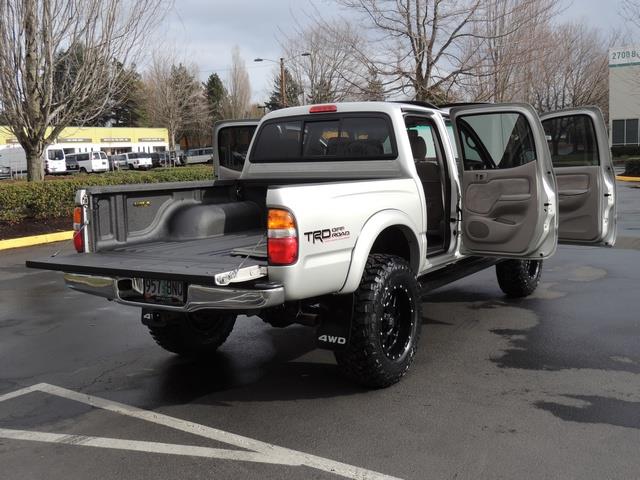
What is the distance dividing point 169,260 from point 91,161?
45.8m

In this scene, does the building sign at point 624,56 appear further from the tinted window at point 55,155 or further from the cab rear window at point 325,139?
the cab rear window at point 325,139

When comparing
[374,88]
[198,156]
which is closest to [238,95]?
[198,156]

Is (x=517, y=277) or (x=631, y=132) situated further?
(x=631, y=132)

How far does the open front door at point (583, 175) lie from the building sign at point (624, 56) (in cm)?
3714

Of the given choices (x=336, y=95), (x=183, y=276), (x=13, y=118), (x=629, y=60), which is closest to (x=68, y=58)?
(x=13, y=118)

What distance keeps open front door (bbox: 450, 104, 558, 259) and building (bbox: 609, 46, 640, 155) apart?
1409 inches

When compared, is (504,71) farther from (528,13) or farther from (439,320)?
(439,320)

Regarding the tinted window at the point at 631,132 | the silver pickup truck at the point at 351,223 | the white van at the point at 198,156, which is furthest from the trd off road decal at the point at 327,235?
→ the white van at the point at 198,156

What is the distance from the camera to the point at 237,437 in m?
3.78

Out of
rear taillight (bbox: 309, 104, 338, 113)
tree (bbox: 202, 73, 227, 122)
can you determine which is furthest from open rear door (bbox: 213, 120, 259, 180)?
tree (bbox: 202, 73, 227, 122)

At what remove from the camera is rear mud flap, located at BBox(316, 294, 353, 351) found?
417 centimetres

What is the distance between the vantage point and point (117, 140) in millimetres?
64250

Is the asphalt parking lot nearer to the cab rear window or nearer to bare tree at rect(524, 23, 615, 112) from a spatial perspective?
the cab rear window

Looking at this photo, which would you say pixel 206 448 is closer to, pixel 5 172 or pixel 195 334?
pixel 195 334
